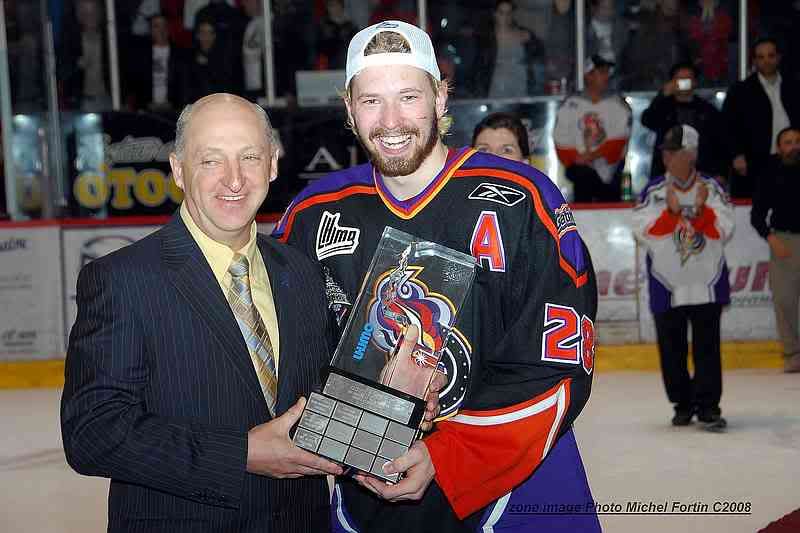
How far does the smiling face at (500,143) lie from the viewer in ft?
13.9

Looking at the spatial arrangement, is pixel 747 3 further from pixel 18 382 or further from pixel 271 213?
pixel 18 382

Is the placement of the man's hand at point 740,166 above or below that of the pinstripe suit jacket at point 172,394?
above

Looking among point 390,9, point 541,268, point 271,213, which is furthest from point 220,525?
point 390,9

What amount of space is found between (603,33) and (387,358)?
24.9 feet

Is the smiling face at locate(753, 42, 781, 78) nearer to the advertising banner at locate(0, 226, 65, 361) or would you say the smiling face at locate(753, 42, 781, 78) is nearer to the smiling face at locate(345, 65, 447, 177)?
the advertising banner at locate(0, 226, 65, 361)

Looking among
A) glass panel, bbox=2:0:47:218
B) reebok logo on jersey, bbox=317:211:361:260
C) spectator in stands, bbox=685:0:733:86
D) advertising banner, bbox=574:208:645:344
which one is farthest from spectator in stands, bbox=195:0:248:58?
reebok logo on jersey, bbox=317:211:361:260

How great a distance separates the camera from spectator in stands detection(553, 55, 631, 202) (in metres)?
8.66

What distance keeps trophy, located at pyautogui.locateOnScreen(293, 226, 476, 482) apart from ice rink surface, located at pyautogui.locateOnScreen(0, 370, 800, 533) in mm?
2397

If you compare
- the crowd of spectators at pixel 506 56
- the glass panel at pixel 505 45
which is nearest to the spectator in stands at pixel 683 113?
the crowd of spectators at pixel 506 56

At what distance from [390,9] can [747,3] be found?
9.65 ft

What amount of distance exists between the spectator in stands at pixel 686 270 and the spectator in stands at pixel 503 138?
1934 millimetres

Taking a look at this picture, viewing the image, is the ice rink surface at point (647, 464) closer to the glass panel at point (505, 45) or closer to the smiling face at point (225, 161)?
the smiling face at point (225, 161)

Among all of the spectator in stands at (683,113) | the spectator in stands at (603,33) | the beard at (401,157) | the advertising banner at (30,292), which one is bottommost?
the advertising banner at (30,292)

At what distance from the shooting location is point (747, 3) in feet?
29.6
